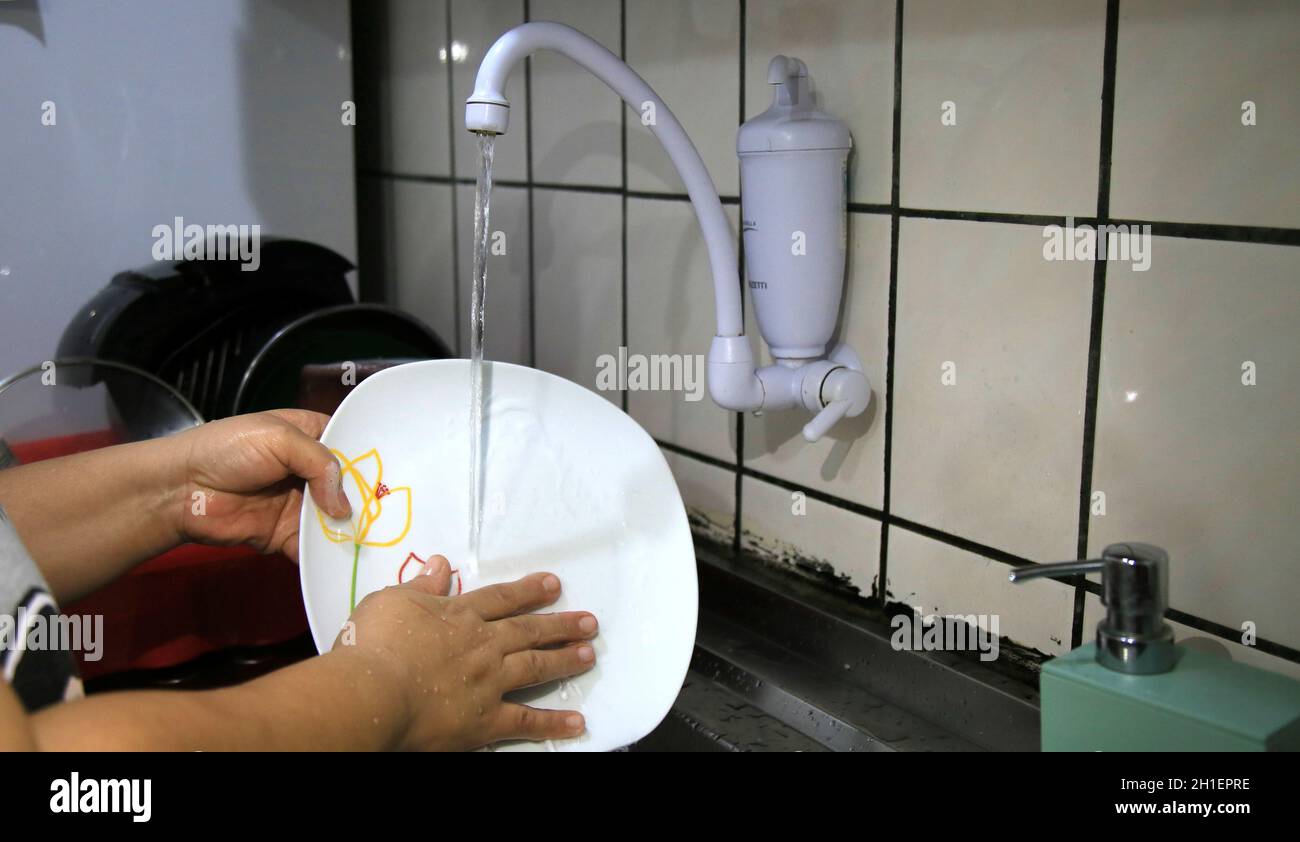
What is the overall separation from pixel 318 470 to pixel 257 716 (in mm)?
233

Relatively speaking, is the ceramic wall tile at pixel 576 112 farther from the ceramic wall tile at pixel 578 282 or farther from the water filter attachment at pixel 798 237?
the water filter attachment at pixel 798 237

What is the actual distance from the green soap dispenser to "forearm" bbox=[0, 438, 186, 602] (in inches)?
22.2

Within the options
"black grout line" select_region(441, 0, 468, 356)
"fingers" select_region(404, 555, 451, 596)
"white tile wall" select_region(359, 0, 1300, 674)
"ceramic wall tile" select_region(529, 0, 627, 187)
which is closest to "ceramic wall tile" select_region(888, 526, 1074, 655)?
"white tile wall" select_region(359, 0, 1300, 674)

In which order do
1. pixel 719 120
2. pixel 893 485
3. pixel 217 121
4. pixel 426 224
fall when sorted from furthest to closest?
pixel 426 224 → pixel 217 121 → pixel 719 120 → pixel 893 485

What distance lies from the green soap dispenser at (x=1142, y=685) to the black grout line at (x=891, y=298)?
0.28 meters

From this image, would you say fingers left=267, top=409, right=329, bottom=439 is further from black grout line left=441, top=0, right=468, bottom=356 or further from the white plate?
black grout line left=441, top=0, right=468, bottom=356

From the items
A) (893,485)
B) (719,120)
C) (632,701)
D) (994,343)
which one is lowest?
(632,701)

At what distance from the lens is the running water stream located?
733 mm

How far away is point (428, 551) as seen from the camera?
754 mm

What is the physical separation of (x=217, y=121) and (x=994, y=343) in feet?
2.71
